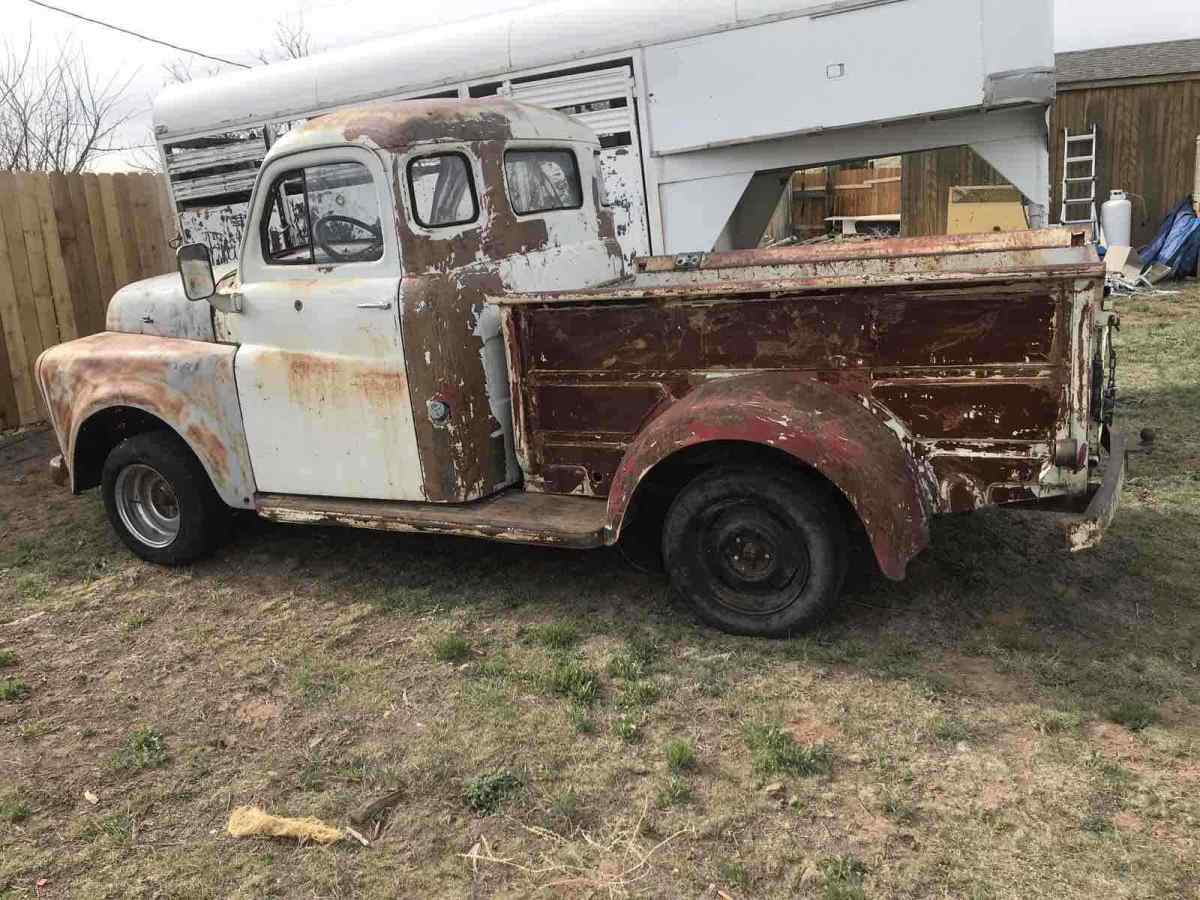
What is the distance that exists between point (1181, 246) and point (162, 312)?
44.9ft

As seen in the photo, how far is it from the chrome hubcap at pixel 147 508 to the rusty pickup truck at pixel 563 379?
0.02 metres

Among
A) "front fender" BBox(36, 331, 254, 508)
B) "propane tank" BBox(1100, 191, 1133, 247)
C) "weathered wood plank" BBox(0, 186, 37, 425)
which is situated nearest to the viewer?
"front fender" BBox(36, 331, 254, 508)

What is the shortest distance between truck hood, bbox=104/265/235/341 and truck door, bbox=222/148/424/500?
23 centimetres

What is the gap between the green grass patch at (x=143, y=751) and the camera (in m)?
3.55

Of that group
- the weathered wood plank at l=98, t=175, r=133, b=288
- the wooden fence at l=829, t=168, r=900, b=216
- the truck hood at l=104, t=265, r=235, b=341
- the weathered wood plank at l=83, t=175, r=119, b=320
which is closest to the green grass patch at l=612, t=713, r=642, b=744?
the truck hood at l=104, t=265, r=235, b=341

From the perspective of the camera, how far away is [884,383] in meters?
3.71

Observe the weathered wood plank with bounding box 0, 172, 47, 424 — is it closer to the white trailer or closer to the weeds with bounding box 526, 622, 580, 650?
the white trailer

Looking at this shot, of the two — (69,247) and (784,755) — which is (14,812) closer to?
(784,755)

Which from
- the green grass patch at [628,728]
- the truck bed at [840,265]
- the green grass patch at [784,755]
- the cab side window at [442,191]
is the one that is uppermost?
the cab side window at [442,191]

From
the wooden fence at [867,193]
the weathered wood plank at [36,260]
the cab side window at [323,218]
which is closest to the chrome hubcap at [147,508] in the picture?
the cab side window at [323,218]

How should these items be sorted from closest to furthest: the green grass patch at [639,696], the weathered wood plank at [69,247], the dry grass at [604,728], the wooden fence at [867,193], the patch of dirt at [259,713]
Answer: the dry grass at [604,728]
the green grass patch at [639,696]
the patch of dirt at [259,713]
the weathered wood plank at [69,247]
the wooden fence at [867,193]

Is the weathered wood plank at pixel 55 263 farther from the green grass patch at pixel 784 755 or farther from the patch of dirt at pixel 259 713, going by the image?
the green grass patch at pixel 784 755

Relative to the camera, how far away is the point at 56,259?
870 cm

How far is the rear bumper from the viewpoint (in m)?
3.50
